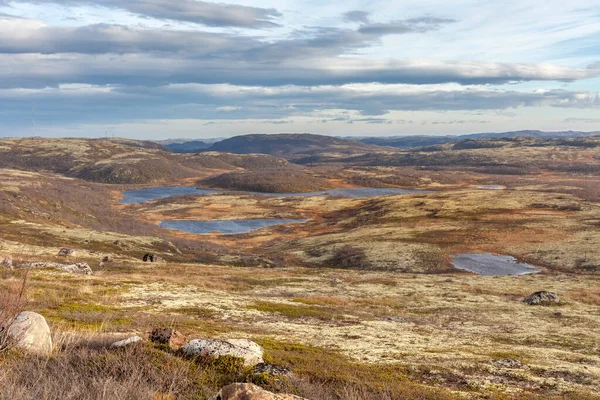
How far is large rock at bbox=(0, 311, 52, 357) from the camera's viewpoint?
14242 mm

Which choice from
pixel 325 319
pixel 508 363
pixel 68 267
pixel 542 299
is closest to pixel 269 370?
pixel 508 363

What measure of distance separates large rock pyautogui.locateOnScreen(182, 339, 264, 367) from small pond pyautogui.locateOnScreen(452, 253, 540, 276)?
74.2 meters

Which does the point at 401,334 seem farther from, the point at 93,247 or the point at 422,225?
the point at 422,225

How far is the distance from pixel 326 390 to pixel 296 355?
5499 mm

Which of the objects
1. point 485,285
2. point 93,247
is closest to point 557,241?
point 485,285

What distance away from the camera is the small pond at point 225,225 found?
160750mm

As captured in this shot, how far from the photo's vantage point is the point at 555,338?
111 ft

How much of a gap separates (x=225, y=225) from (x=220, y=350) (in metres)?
159

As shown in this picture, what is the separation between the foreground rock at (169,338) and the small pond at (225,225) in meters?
139

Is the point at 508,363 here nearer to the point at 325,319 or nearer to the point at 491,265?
the point at 325,319

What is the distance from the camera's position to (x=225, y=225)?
172m

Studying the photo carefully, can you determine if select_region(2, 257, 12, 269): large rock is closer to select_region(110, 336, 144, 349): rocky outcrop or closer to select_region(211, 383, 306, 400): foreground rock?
select_region(110, 336, 144, 349): rocky outcrop

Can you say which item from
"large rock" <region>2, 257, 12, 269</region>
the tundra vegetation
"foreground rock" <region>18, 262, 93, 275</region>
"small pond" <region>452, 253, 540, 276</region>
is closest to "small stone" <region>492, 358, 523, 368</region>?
the tundra vegetation

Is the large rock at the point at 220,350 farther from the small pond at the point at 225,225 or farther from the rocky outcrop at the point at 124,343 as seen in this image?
the small pond at the point at 225,225
